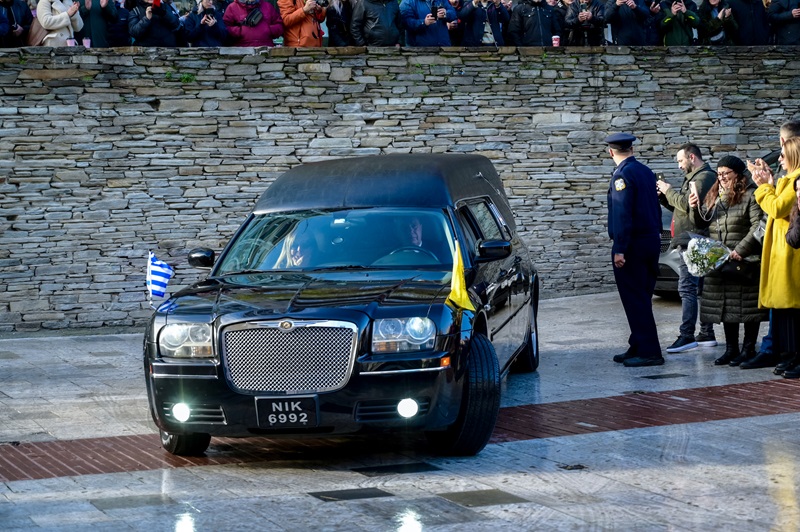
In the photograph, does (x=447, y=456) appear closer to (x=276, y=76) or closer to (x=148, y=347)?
(x=148, y=347)

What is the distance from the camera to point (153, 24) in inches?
651

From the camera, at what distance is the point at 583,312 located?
620 inches

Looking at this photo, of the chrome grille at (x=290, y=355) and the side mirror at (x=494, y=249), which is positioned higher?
the side mirror at (x=494, y=249)

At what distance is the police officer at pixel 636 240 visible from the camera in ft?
35.8

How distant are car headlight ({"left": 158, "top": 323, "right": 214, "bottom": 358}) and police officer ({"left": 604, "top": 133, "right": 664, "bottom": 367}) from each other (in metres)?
4.65

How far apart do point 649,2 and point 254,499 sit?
573 inches

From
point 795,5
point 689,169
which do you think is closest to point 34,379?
point 689,169

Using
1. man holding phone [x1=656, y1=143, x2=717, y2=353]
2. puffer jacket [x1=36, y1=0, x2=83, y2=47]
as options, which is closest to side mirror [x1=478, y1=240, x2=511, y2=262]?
man holding phone [x1=656, y1=143, x2=717, y2=353]

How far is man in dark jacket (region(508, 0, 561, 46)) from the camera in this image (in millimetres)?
18203

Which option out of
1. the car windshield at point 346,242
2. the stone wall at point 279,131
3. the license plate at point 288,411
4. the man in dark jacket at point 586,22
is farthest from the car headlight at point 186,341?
the man in dark jacket at point 586,22

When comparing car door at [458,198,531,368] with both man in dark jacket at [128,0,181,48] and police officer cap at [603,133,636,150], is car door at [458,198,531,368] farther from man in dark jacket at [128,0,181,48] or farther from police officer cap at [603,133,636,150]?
man in dark jacket at [128,0,181,48]

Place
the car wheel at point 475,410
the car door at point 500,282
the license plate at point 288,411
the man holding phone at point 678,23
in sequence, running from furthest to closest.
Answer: the man holding phone at point 678,23
the car door at point 500,282
the car wheel at point 475,410
the license plate at point 288,411

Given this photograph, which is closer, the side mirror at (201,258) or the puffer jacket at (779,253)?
the side mirror at (201,258)

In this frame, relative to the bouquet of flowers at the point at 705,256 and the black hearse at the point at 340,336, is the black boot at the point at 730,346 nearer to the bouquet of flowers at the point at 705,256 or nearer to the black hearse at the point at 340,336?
the bouquet of flowers at the point at 705,256
